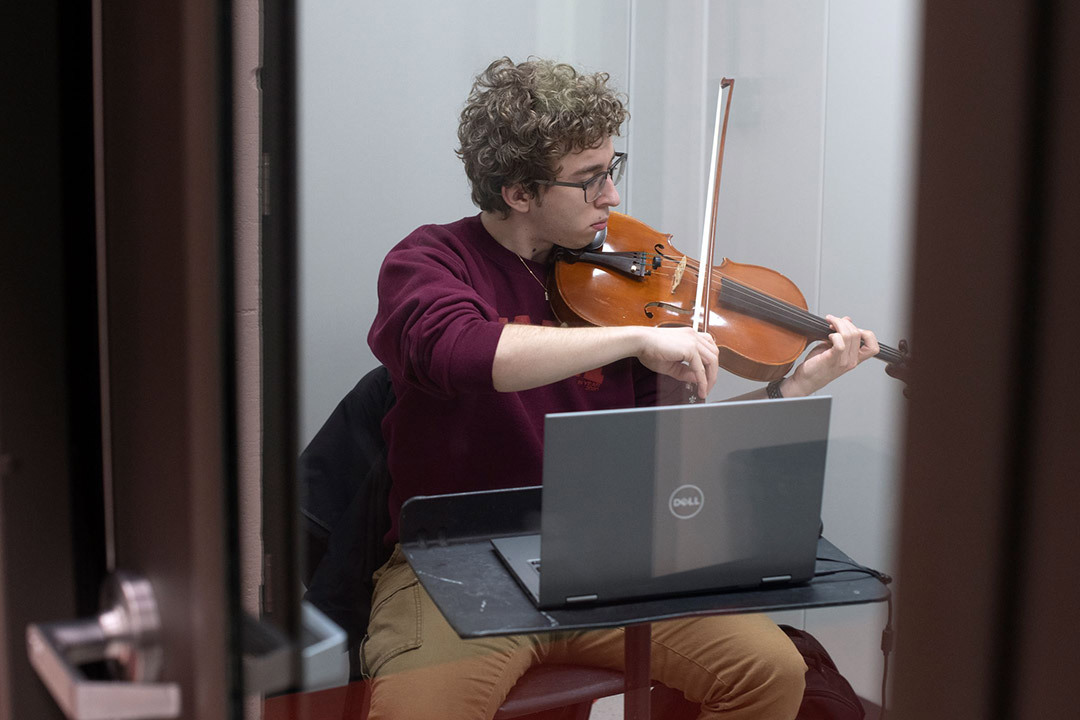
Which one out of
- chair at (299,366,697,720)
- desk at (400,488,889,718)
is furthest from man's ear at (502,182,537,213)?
desk at (400,488,889,718)

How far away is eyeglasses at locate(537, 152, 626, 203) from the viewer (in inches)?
45.0

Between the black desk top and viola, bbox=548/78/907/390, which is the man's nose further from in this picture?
the black desk top

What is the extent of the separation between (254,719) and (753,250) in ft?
1.69

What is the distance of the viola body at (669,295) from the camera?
863 millimetres

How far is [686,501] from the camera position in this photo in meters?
0.84

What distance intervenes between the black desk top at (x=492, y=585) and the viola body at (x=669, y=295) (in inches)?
8.5

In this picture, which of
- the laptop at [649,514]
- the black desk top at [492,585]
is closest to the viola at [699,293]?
the laptop at [649,514]

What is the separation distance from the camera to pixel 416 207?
53.2 inches

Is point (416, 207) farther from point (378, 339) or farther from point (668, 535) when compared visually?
point (668, 535)

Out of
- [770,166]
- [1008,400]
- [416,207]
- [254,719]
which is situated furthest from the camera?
[416,207]

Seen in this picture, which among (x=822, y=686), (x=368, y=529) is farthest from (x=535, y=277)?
(x=822, y=686)

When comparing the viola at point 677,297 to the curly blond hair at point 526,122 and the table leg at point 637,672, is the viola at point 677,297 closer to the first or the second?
the curly blond hair at point 526,122

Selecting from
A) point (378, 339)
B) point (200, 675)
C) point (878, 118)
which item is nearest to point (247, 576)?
point (200, 675)

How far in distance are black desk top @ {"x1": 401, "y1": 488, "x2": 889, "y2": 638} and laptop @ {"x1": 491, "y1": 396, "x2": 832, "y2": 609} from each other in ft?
0.04
